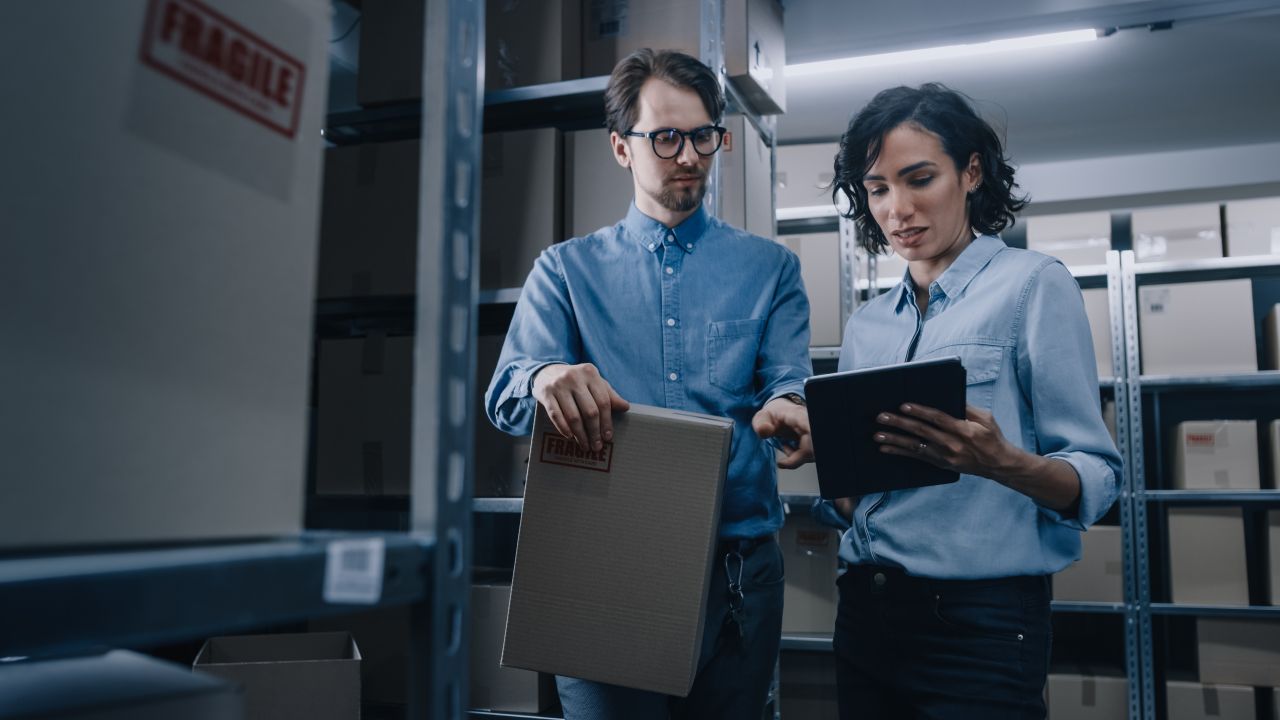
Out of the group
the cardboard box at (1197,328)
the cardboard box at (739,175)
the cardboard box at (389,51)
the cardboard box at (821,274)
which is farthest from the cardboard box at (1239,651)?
the cardboard box at (389,51)

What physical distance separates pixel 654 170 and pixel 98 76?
106 cm

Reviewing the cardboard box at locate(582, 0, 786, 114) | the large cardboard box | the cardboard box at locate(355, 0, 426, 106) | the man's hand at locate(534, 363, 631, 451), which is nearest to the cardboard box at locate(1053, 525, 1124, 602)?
the cardboard box at locate(582, 0, 786, 114)

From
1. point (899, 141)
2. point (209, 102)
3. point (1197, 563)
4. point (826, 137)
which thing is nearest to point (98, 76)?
point (209, 102)

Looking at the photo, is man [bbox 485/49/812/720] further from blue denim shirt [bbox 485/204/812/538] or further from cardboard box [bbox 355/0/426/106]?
cardboard box [bbox 355/0/426/106]

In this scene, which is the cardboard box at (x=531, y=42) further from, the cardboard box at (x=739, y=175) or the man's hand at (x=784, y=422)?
the man's hand at (x=784, y=422)

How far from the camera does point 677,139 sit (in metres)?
1.35

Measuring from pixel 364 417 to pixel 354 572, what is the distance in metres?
1.72

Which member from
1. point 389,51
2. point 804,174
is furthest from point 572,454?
point 804,174

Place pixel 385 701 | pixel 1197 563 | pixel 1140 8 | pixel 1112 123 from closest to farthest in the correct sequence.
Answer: pixel 385 701, pixel 1140 8, pixel 1197 563, pixel 1112 123

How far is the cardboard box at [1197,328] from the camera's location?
3.47 meters

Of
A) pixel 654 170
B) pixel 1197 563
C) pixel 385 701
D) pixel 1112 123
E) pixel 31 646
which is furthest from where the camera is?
pixel 1112 123

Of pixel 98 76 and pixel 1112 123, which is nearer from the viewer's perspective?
pixel 98 76

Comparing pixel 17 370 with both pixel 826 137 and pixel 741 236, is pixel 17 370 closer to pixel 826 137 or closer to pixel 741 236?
pixel 741 236

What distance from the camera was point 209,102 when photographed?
1.32 feet
